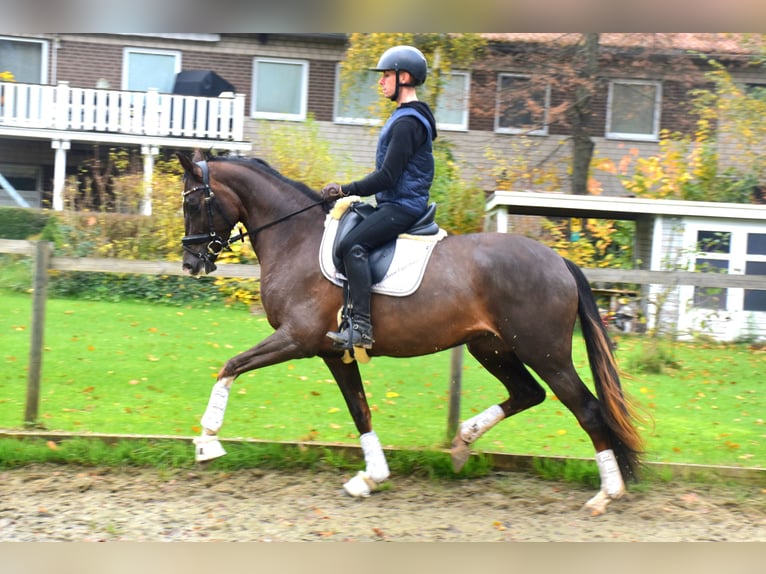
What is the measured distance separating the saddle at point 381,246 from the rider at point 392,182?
2.3 inches

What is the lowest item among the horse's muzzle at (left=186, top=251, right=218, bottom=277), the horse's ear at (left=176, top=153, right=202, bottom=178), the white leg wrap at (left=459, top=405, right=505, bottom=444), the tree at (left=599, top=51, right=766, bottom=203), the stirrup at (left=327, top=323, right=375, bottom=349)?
the white leg wrap at (left=459, top=405, right=505, bottom=444)

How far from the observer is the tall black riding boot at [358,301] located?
5.64m

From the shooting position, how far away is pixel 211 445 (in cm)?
566

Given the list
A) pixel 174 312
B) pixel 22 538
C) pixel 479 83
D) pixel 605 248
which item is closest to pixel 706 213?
pixel 605 248

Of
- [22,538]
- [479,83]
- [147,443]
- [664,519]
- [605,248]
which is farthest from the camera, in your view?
[479,83]

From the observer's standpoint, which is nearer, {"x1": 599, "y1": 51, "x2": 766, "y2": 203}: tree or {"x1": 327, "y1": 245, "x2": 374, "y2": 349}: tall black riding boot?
{"x1": 327, "y1": 245, "x2": 374, "y2": 349}: tall black riding boot

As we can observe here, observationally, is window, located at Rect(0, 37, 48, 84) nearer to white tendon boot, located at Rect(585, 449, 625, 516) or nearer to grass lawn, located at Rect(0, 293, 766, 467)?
grass lawn, located at Rect(0, 293, 766, 467)

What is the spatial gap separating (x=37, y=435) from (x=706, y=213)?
1267 cm

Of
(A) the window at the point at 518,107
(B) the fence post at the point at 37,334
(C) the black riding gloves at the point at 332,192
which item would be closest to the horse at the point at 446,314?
(C) the black riding gloves at the point at 332,192

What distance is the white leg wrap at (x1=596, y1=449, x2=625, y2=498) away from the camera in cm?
571

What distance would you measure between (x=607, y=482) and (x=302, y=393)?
3.79 meters

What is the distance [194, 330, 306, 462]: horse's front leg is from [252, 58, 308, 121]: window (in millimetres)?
18306

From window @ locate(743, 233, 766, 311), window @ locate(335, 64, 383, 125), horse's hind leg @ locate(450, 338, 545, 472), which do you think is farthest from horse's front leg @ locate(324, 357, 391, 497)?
window @ locate(335, 64, 383, 125)
